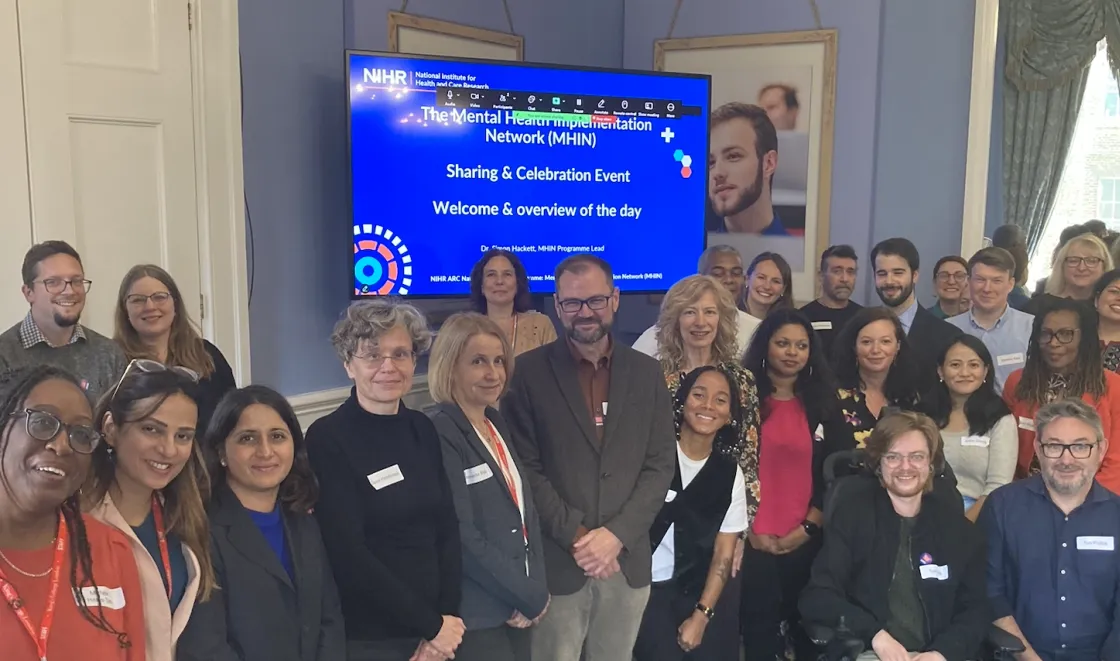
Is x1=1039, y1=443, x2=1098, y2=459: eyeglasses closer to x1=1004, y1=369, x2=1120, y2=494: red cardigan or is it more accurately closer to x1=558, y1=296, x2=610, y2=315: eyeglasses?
x1=1004, y1=369, x2=1120, y2=494: red cardigan

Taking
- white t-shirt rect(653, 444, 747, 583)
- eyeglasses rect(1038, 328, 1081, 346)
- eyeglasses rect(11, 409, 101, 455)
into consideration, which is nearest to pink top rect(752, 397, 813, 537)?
white t-shirt rect(653, 444, 747, 583)

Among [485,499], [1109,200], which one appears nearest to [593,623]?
[485,499]

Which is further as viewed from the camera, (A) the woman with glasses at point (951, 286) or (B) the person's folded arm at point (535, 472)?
(A) the woman with glasses at point (951, 286)

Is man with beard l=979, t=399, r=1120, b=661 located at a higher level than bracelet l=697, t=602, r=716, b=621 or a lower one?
higher

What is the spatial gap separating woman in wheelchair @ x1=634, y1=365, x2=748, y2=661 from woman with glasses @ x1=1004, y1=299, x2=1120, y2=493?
1151 mm

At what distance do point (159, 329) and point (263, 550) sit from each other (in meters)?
1.05

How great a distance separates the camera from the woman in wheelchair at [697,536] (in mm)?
2820

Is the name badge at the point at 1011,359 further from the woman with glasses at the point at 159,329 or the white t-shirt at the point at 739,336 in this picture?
the woman with glasses at the point at 159,329

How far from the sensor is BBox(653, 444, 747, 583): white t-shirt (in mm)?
2828

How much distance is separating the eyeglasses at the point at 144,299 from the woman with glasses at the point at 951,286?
3447 mm

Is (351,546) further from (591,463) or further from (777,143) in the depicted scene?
(777,143)

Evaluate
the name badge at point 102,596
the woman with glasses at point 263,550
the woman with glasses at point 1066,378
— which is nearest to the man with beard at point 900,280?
the woman with glasses at point 1066,378

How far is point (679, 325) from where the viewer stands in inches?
120

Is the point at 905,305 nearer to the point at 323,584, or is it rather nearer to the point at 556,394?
the point at 556,394
